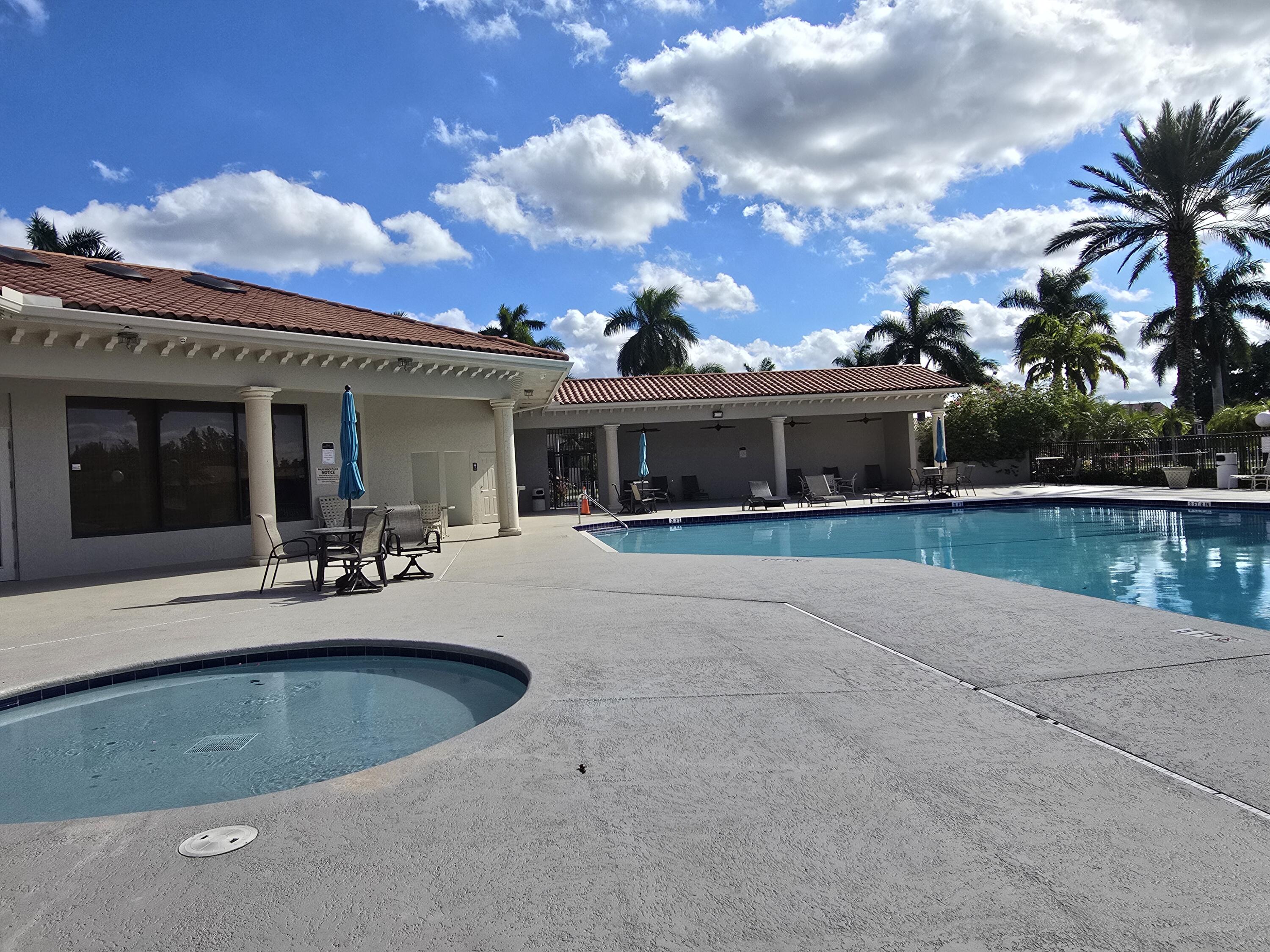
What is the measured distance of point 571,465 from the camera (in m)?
27.8

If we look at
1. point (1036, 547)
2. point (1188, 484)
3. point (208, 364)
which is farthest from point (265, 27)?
point (1188, 484)

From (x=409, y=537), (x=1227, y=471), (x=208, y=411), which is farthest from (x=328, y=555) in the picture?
(x=1227, y=471)

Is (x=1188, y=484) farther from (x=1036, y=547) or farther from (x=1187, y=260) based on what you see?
(x=1036, y=547)

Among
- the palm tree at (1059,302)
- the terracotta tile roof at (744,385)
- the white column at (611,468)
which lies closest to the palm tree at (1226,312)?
the palm tree at (1059,302)

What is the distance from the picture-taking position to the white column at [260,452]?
11.3m

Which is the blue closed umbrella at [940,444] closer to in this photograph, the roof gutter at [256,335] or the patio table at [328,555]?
the roof gutter at [256,335]

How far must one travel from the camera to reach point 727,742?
140 inches

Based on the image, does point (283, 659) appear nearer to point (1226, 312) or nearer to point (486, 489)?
point (486, 489)

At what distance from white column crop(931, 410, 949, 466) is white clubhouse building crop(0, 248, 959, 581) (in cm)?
1091

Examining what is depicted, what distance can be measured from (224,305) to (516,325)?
26.9 m


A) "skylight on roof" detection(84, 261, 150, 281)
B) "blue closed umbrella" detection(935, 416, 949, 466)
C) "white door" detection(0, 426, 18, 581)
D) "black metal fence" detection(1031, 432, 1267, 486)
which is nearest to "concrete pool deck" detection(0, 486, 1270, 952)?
"white door" detection(0, 426, 18, 581)

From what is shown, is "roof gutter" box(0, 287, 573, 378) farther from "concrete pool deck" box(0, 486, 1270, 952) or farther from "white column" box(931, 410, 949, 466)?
"white column" box(931, 410, 949, 466)

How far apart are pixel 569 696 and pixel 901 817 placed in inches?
80.0

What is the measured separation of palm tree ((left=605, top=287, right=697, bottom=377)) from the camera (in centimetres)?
3925
